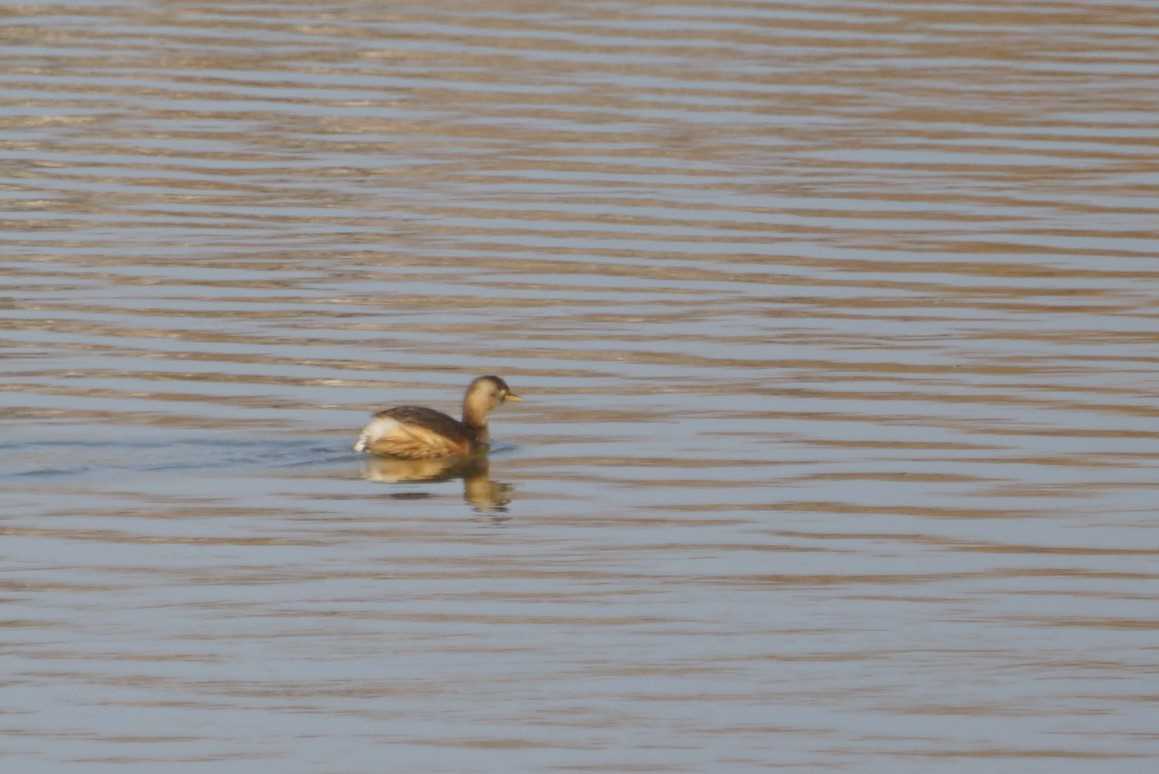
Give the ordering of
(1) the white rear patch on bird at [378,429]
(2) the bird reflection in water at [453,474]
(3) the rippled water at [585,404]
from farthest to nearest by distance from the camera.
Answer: (1) the white rear patch on bird at [378,429], (2) the bird reflection in water at [453,474], (3) the rippled water at [585,404]

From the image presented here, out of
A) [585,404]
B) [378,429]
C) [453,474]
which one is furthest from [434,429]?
[585,404]

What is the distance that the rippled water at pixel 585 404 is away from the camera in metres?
10.8

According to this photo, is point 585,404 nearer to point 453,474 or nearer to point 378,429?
point 453,474

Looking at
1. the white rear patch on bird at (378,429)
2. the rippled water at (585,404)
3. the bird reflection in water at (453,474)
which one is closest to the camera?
the rippled water at (585,404)

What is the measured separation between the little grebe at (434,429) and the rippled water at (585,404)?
16 cm

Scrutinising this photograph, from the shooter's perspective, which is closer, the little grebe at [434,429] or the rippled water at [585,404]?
the rippled water at [585,404]

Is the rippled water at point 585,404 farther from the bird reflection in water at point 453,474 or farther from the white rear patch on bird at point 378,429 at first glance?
the white rear patch on bird at point 378,429

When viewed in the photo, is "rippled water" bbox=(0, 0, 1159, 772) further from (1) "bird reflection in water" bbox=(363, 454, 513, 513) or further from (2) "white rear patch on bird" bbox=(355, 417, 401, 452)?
(2) "white rear patch on bird" bbox=(355, 417, 401, 452)

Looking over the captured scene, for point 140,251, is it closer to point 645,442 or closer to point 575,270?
point 575,270

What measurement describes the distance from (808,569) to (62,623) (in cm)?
287

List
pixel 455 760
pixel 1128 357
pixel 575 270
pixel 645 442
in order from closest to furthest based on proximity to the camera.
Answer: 1. pixel 455 760
2. pixel 645 442
3. pixel 1128 357
4. pixel 575 270

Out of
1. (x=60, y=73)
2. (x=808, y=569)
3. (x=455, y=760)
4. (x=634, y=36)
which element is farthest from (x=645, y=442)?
(x=634, y=36)

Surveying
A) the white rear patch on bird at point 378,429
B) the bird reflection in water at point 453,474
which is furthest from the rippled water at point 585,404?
the white rear patch on bird at point 378,429

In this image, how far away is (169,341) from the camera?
1781cm
